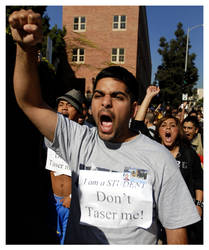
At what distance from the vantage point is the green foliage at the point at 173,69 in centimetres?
3631

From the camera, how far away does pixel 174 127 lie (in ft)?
12.1

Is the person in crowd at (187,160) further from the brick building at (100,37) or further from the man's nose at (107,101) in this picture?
the brick building at (100,37)

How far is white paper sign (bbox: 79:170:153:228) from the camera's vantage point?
151cm

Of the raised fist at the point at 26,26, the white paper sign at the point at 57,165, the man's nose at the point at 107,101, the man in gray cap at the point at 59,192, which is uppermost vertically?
the raised fist at the point at 26,26

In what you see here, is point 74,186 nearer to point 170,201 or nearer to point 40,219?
point 170,201

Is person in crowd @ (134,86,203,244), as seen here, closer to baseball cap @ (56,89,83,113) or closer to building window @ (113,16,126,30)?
baseball cap @ (56,89,83,113)

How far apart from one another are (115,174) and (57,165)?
1.42 m

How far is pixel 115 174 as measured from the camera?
1542 millimetres

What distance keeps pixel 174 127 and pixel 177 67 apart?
36854mm

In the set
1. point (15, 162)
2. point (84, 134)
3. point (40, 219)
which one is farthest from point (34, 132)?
point (84, 134)

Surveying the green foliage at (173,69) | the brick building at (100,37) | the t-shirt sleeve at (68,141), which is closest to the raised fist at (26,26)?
the t-shirt sleeve at (68,141)

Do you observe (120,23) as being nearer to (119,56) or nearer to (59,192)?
(119,56)

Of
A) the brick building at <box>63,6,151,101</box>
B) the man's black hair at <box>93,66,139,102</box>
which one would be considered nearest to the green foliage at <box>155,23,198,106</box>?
the brick building at <box>63,6,151,101</box>

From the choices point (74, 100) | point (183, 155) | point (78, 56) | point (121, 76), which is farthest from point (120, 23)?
point (121, 76)
